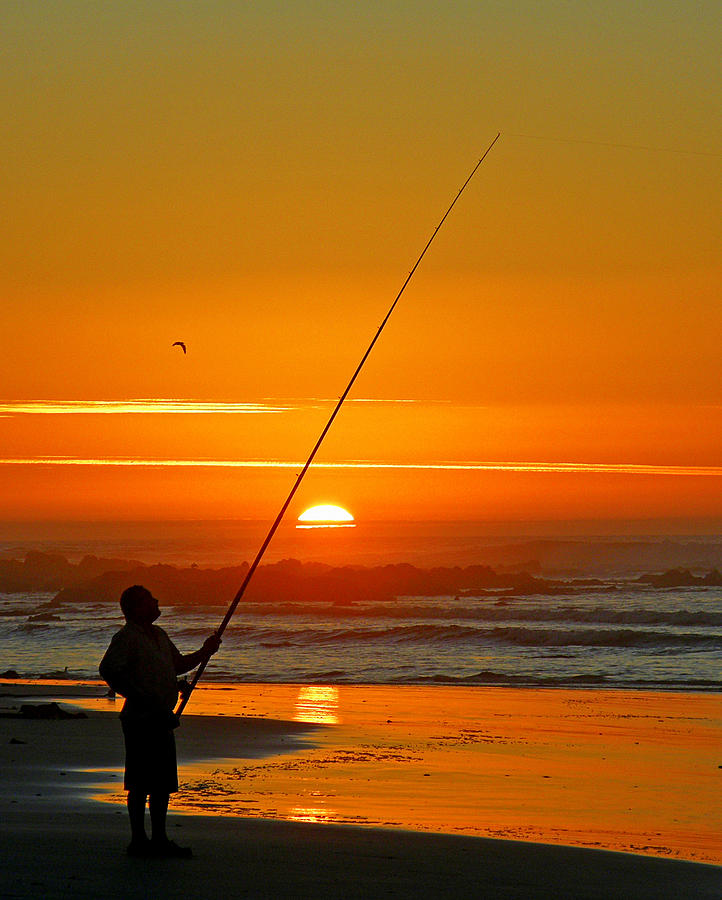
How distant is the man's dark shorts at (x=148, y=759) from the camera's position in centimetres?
636

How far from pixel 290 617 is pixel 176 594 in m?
15.5

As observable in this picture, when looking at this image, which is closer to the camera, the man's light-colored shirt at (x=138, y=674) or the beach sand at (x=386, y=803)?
the beach sand at (x=386, y=803)

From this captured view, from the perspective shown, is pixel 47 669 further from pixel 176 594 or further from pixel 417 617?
pixel 176 594

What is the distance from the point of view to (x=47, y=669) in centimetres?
2495

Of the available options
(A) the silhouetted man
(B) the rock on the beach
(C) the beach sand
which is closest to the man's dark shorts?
(A) the silhouetted man

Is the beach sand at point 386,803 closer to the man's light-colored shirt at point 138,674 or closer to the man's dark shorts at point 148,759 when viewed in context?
the man's dark shorts at point 148,759

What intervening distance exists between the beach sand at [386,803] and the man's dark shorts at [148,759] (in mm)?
362

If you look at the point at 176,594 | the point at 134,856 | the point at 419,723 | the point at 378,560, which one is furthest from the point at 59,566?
the point at 134,856

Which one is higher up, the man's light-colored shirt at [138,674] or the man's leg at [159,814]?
the man's light-colored shirt at [138,674]

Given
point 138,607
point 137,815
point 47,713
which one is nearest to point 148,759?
point 137,815

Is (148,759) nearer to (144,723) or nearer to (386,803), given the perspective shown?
(144,723)

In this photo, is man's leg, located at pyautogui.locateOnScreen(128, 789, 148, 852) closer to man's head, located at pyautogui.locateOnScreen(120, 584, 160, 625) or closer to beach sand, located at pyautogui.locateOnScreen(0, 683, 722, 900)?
beach sand, located at pyautogui.locateOnScreen(0, 683, 722, 900)

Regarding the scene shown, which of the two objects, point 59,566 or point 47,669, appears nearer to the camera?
point 47,669

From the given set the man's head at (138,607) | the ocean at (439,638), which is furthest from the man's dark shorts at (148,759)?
the ocean at (439,638)
